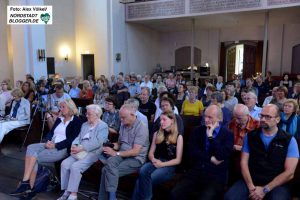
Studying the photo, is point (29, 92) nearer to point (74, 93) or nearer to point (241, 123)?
point (74, 93)

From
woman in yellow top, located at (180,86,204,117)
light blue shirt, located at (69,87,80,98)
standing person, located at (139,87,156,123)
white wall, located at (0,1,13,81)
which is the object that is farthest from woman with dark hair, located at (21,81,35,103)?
white wall, located at (0,1,13,81)

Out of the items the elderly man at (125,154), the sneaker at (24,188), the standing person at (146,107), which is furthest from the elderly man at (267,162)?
the standing person at (146,107)

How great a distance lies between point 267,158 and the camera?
2.59 m

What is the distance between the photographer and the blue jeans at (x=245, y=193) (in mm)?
2496

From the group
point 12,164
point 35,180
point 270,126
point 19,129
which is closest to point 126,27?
point 19,129

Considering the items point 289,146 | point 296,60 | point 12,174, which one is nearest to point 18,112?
point 12,174

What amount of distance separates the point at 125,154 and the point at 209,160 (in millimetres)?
936

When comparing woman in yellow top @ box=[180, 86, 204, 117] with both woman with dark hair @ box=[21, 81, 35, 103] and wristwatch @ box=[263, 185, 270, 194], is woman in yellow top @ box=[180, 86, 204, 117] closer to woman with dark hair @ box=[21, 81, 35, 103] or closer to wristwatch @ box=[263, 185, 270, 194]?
wristwatch @ box=[263, 185, 270, 194]

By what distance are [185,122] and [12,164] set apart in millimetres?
2812

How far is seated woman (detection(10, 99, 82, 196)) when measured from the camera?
3484mm

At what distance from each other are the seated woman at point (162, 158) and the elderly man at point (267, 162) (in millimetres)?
694

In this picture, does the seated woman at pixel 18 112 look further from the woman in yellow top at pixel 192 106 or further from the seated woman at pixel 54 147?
the woman in yellow top at pixel 192 106

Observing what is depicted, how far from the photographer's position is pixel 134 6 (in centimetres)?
1260

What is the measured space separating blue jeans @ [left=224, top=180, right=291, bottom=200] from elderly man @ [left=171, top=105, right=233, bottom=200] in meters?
0.13
